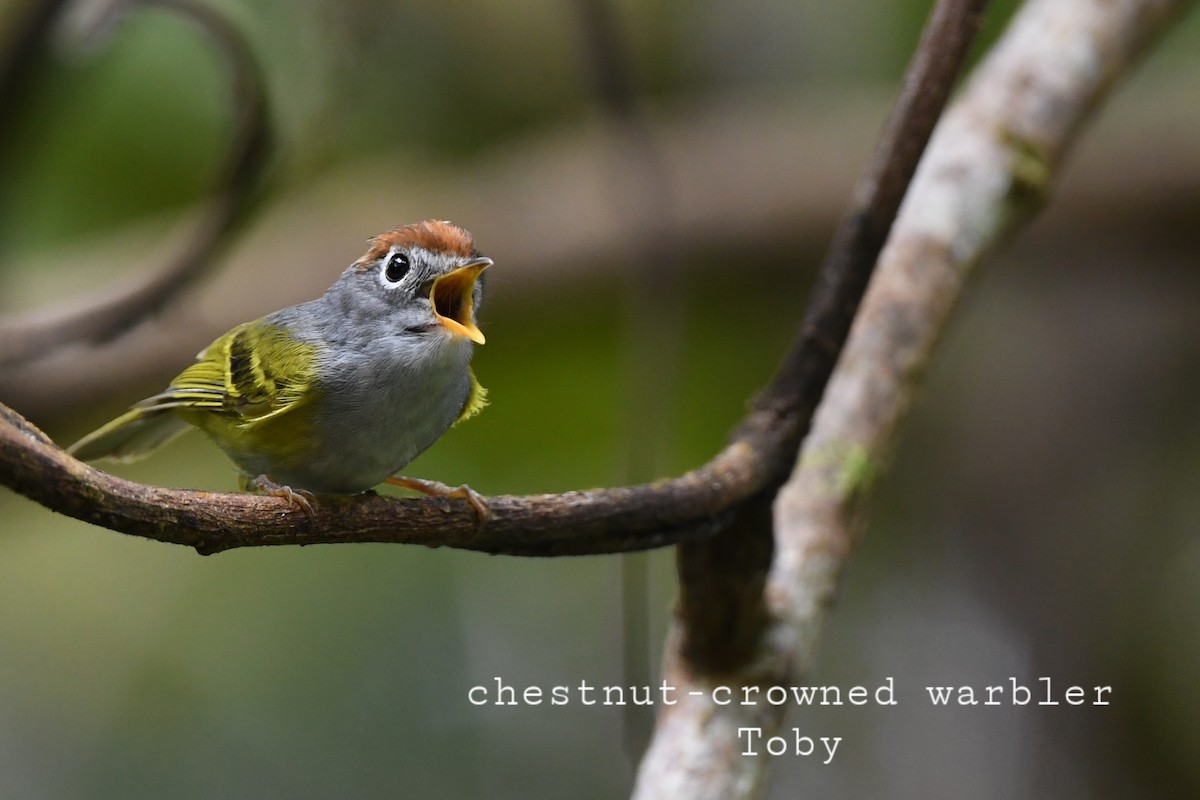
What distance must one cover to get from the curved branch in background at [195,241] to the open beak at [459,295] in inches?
60.0

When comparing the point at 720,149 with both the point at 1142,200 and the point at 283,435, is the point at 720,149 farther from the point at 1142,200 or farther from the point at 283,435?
the point at 283,435

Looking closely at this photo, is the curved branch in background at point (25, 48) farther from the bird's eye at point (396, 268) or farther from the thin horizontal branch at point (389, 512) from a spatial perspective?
the thin horizontal branch at point (389, 512)

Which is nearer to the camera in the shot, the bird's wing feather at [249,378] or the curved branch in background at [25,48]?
the bird's wing feather at [249,378]

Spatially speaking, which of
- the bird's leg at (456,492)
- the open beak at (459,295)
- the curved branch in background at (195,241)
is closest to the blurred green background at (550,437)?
the curved branch in background at (195,241)

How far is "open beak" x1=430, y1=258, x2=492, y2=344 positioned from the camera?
6.24ft

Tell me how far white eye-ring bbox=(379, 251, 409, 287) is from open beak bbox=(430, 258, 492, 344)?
0.20 ft

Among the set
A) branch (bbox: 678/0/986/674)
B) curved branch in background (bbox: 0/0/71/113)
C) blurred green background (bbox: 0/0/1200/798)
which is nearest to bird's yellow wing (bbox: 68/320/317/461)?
branch (bbox: 678/0/986/674)

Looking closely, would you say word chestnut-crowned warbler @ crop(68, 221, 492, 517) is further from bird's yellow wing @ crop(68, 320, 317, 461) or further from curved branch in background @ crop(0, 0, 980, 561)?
curved branch in background @ crop(0, 0, 980, 561)

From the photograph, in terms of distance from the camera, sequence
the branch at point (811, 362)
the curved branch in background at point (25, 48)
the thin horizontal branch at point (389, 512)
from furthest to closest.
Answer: the curved branch in background at point (25, 48) < the branch at point (811, 362) < the thin horizontal branch at point (389, 512)

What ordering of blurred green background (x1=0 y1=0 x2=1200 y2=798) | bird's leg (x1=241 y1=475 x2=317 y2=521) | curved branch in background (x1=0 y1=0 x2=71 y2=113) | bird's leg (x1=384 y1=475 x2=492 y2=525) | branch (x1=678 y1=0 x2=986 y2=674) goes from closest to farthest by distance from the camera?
bird's leg (x1=241 y1=475 x2=317 y2=521)
bird's leg (x1=384 y1=475 x2=492 y2=525)
branch (x1=678 y1=0 x2=986 y2=674)
curved branch in background (x1=0 y1=0 x2=71 y2=113)
blurred green background (x1=0 y1=0 x2=1200 y2=798)

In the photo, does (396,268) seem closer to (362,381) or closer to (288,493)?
(362,381)

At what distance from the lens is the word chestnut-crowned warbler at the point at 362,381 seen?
77.3 inches

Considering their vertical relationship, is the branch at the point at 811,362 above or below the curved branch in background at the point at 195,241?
below

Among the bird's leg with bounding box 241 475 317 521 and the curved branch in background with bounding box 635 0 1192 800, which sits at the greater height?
the curved branch in background with bounding box 635 0 1192 800
